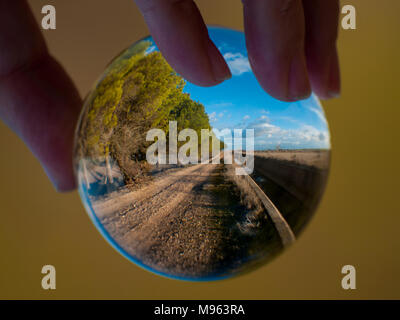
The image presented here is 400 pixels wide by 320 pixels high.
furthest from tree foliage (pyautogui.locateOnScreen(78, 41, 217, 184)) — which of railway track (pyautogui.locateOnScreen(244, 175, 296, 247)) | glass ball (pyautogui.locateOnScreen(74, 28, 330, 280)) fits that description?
railway track (pyautogui.locateOnScreen(244, 175, 296, 247))

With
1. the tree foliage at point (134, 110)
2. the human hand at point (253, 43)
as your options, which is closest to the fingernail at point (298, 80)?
the human hand at point (253, 43)

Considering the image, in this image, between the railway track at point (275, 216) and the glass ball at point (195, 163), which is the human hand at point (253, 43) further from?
the railway track at point (275, 216)

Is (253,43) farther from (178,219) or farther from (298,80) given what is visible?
(178,219)

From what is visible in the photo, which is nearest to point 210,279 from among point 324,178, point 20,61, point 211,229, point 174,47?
point 211,229

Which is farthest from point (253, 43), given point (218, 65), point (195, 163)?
point (195, 163)

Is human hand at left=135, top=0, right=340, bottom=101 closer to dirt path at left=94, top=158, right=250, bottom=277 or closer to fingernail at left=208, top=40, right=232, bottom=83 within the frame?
fingernail at left=208, top=40, right=232, bottom=83

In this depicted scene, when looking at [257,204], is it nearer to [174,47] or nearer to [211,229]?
[211,229]
